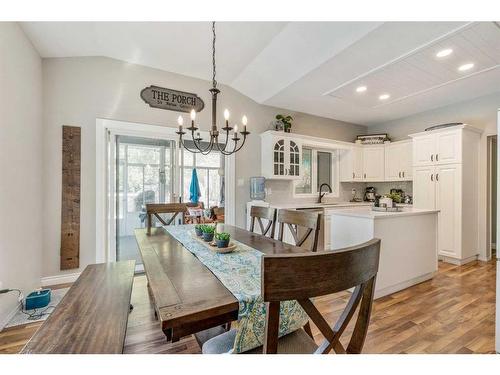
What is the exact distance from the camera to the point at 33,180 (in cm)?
254

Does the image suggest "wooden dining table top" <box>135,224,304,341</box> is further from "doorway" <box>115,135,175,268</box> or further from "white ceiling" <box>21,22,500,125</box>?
"white ceiling" <box>21,22,500,125</box>

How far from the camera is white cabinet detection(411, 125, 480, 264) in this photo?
3637 mm

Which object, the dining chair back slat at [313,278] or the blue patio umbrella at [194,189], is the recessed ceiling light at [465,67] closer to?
the dining chair back slat at [313,278]

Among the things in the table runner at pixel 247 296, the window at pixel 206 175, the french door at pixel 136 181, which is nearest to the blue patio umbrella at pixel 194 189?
the window at pixel 206 175

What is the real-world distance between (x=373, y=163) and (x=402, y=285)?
118 inches

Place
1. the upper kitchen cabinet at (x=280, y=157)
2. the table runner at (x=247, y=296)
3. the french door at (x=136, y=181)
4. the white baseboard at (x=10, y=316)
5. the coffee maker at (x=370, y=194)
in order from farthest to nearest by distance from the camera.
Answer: the coffee maker at (x=370, y=194), the upper kitchen cabinet at (x=280, y=157), the french door at (x=136, y=181), the white baseboard at (x=10, y=316), the table runner at (x=247, y=296)

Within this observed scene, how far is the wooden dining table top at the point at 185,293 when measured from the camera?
0.84m

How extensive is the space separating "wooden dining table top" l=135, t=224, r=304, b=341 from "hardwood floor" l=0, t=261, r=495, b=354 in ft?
2.57

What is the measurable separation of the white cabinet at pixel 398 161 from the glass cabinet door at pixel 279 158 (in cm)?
240

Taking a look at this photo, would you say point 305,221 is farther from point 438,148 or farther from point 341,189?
point 341,189

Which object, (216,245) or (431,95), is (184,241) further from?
(431,95)

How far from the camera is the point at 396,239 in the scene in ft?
8.54

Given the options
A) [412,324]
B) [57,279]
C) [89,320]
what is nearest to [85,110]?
[57,279]

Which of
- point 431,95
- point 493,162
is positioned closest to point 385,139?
point 431,95
